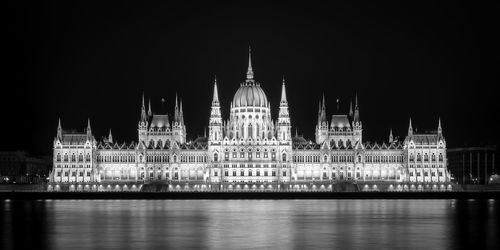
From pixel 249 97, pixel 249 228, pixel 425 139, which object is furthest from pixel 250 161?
pixel 249 228

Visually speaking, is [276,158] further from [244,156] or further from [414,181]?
[414,181]

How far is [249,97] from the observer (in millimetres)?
170125

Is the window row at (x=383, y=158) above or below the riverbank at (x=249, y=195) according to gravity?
above

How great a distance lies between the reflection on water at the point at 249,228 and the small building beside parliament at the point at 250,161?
212 feet

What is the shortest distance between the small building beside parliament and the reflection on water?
64.6 metres

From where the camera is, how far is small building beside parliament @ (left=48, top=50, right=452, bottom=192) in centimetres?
16025

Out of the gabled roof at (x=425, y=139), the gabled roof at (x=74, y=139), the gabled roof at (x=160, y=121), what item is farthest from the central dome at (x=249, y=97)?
the gabled roof at (x=74, y=139)

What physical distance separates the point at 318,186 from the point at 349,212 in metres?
66.5

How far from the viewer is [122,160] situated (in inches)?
6486

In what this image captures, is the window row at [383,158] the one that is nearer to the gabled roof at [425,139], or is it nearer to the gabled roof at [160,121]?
the gabled roof at [425,139]

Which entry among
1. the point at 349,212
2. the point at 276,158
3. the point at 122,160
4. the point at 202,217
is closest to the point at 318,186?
the point at 276,158

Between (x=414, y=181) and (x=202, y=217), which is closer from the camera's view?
(x=202, y=217)

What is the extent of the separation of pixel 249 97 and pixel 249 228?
332 ft

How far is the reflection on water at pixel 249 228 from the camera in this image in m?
59.0
